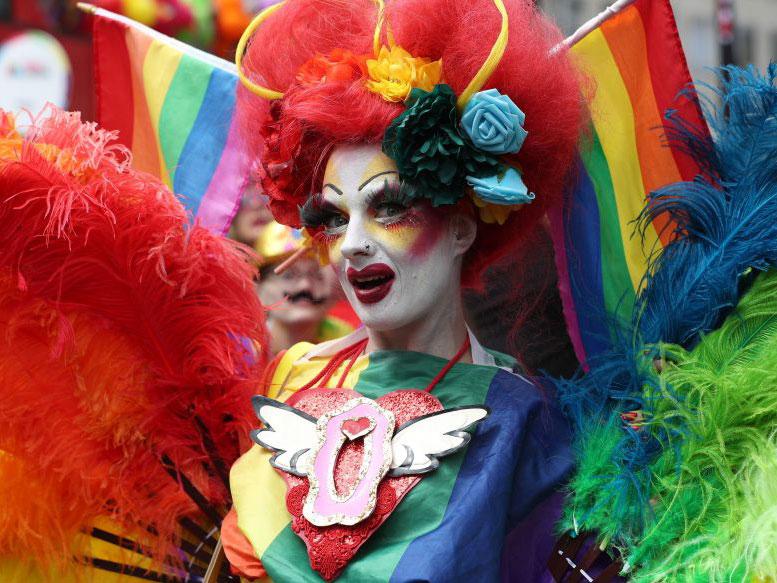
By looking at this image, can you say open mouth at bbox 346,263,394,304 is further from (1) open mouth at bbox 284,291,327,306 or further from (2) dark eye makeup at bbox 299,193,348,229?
(1) open mouth at bbox 284,291,327,306

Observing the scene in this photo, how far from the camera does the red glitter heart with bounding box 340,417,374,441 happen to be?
2131 mm

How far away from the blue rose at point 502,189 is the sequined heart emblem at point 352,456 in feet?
1.29

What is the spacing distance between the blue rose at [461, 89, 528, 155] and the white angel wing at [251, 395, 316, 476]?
629 mm

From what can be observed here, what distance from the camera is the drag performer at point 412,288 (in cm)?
204

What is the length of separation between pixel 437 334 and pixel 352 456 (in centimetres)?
32

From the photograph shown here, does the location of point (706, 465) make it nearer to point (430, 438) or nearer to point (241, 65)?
point (430, 438)

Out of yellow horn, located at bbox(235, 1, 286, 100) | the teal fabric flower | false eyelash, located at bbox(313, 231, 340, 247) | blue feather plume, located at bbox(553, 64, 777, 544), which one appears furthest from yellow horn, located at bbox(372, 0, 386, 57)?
blue feather plume, located at bbox(553, 64, 777, 544)

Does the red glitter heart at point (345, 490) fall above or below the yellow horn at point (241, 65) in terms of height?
below

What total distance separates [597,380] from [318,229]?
64cm

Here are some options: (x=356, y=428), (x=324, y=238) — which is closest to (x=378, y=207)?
(x=324, y=238)

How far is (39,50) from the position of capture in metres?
6.23

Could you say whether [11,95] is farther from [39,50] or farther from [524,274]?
[524,274]

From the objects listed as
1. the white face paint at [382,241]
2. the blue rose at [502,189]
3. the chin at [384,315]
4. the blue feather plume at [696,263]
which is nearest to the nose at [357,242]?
the white face paint at [382,241]

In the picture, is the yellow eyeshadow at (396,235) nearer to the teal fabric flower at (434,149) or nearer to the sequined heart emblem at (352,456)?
the teal fabric flower at (434,149)
